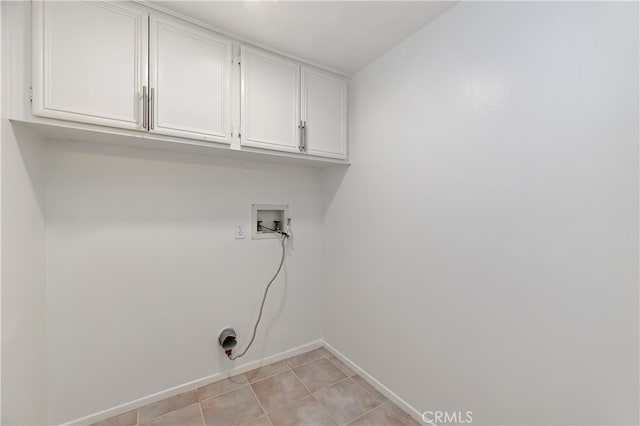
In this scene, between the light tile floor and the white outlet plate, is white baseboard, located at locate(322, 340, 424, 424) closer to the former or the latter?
the light tile floor

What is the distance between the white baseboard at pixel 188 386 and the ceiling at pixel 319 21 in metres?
2.38

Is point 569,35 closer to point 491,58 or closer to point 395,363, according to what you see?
point 491,58

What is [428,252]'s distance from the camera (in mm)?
1527

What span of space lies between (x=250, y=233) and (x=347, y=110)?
128cm

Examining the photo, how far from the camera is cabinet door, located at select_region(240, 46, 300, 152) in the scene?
1.65 m

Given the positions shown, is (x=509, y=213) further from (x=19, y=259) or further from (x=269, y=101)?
(x=19, y=259)

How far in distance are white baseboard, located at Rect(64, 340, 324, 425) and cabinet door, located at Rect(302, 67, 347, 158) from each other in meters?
1.73

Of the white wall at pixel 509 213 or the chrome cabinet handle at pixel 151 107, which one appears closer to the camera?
the white wall at pixel 509 213

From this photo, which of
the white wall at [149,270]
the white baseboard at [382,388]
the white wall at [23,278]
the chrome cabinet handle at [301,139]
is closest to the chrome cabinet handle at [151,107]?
the white wall at [149,270]

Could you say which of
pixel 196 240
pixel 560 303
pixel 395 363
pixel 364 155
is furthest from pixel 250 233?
pixel 560 303

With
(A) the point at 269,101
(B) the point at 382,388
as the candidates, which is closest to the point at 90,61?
(A) the point at 269,101

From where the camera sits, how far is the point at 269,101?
5.67 ft

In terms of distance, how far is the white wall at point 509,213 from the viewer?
35.8 inches

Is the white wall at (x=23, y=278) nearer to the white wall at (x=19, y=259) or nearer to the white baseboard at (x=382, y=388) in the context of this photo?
the white wall at (x=19, y=259)
